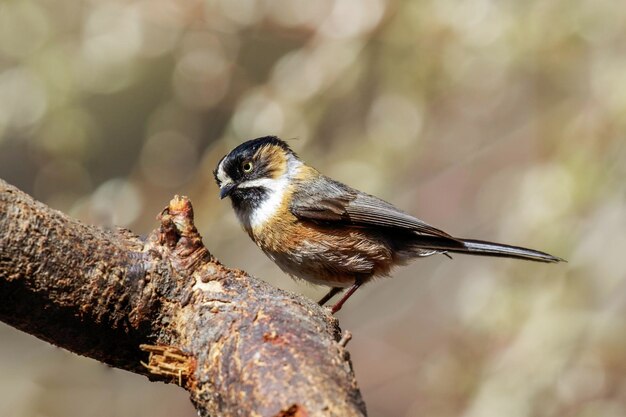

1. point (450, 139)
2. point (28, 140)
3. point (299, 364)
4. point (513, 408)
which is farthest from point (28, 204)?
point (450, 139)

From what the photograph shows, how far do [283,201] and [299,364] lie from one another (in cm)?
274

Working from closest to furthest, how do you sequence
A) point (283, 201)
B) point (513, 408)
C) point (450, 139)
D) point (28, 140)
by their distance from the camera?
point (283, 201) → point (513, 408) → point (28, 140) → point (450, 139)

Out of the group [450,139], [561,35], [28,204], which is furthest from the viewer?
[450,139]

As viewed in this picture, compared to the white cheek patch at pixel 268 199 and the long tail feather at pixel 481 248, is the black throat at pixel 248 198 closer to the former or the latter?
the white cheek patch at pixel 268 199

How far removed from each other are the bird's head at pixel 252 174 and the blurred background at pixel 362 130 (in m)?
1.45

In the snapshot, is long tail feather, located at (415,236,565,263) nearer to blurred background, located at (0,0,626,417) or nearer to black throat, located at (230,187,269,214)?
blurred background, located at (0,0,626,417)

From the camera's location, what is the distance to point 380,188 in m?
6.69

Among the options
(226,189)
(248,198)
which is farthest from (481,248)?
(226,189)

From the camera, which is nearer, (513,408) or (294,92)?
(513,408)

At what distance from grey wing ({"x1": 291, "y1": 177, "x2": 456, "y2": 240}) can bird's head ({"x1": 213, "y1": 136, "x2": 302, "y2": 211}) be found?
0.19m

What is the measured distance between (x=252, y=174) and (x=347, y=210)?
24.4 inches

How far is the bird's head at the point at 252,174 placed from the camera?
509cm

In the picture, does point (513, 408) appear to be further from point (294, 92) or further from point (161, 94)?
point (161, 94)

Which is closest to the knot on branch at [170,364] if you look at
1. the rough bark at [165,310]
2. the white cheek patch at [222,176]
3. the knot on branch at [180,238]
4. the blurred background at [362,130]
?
the rough bark at [165,310]
